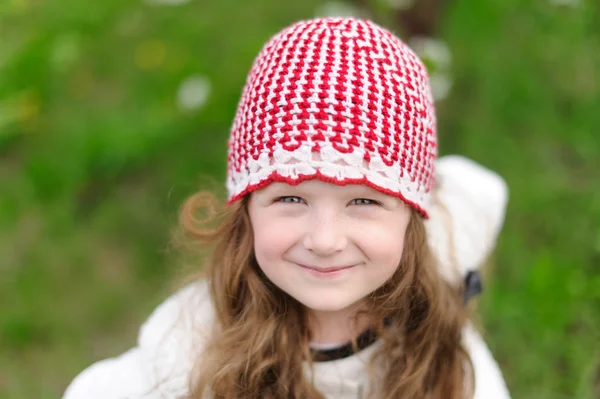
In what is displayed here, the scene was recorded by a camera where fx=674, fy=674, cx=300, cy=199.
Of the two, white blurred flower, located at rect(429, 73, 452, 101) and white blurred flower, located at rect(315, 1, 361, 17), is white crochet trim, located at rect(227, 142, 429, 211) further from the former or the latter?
white blurred flower, located at rect(315, 1, 361, 17)

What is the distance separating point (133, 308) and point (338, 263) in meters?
1.33

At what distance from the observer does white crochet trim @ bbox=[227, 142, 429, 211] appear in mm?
1345

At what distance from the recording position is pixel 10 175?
2904mm

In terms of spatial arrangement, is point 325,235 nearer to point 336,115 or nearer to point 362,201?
point 362,201

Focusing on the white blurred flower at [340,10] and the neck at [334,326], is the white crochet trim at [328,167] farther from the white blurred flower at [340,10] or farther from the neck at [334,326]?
the white blurred flower at [340,10]

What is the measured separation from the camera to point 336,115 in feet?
4.42

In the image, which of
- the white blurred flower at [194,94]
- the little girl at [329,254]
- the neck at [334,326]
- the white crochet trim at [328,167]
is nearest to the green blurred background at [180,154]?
the white blurred flower at [194,94]

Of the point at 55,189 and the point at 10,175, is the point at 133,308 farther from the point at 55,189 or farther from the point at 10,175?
the point at 10,175

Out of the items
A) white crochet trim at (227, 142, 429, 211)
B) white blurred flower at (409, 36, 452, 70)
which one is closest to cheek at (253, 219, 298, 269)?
white crochet trim at (227, 142, 429, 211)

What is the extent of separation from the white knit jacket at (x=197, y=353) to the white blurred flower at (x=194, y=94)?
1.12 meters

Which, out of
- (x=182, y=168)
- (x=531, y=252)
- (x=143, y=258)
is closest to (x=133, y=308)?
(x=143, y=258)

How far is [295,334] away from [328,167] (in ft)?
1.64

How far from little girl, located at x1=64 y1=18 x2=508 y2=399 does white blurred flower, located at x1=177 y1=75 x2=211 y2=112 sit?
3.36ft

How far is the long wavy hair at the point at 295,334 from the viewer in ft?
5.24
